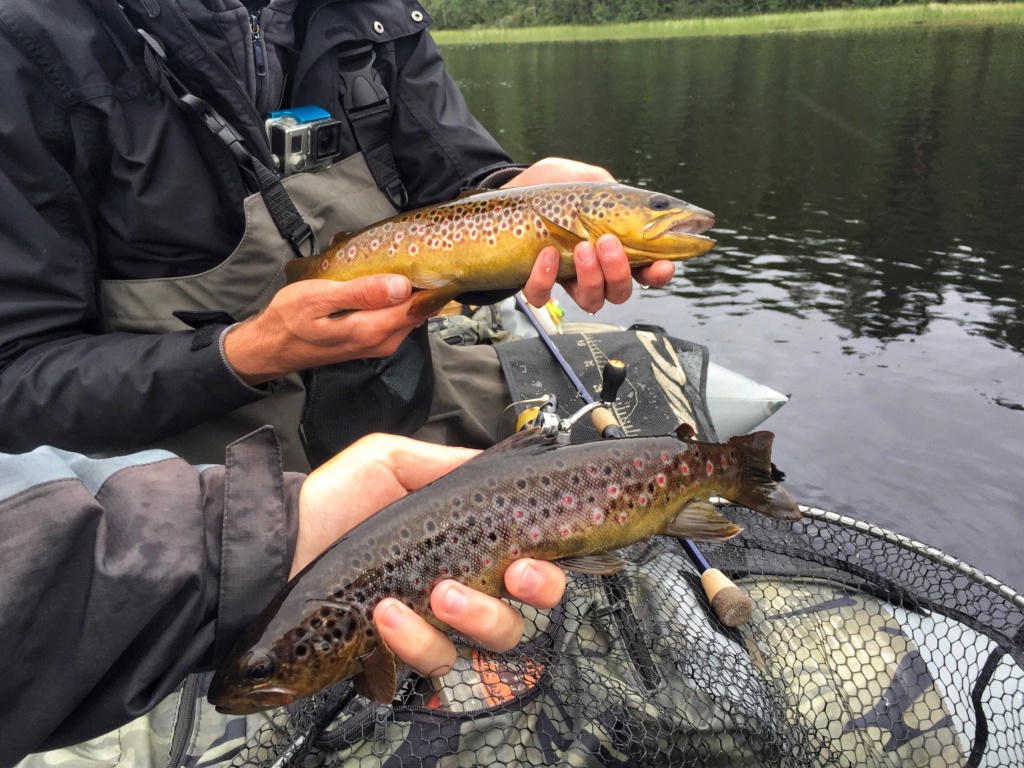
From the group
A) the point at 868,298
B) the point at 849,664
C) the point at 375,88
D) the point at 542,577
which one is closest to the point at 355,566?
the point at 542,577

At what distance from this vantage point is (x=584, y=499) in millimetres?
2035

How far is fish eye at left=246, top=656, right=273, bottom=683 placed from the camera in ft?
5.63

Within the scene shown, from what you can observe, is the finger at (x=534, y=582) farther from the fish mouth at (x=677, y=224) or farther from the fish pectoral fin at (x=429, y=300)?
the fish mouth at (x=677, y=224)

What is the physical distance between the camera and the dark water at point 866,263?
5.81 m

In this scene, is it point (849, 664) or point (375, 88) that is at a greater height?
point (375, 88)

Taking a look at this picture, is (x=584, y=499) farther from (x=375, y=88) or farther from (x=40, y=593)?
(x=375, y=88)

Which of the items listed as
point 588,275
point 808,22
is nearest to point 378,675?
point 588,275

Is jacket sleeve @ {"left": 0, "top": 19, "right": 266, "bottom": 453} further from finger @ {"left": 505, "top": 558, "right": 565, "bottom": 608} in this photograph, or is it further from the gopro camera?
finger @ {"left": 505, "top": 558, "right": 565, "bottom": 608}

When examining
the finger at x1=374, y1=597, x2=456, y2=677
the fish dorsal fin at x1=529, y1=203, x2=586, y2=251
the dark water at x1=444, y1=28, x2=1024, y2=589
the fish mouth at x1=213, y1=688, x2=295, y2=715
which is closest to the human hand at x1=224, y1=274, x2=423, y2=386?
the fish dorsal fin at x1=529, y1=203, x2=586, y2=251

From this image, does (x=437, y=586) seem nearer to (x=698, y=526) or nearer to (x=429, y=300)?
(x=698, y=526)

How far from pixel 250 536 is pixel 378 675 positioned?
0.45 m

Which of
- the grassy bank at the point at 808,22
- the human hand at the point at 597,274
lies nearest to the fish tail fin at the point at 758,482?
the human hand at the point at 597,274

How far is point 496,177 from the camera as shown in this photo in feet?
11.3

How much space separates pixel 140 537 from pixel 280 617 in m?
0.36
